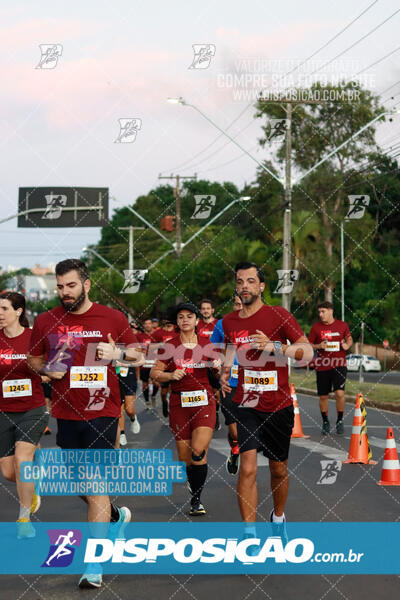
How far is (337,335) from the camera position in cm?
1424

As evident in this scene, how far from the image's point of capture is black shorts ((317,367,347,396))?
14266 millimetres

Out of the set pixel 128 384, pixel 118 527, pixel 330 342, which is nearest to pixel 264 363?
pixel 118 527

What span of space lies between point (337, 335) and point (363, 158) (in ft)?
132

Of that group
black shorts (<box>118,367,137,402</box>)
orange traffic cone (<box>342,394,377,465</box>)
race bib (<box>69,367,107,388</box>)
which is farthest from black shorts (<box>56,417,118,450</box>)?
black shorts (<box>118,367,137,402</box>)

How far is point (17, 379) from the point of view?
7484 millimetres

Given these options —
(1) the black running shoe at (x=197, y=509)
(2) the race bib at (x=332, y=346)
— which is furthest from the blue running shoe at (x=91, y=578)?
(2) the race bib at (x=332, y=346)

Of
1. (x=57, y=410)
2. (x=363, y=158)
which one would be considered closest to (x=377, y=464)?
(x=57, y=410)

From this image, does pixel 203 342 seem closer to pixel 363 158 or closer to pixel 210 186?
pixel 363 158

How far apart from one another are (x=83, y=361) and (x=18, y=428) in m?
1.59

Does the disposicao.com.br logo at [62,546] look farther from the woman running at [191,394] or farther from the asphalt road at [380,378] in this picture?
the asphalt road at [380,378]

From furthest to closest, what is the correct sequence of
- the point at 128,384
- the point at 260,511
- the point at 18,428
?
the point at 128,384
the point at 260,511
the point at 18,428

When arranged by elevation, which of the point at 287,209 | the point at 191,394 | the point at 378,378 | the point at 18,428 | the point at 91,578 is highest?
the point at 287,209

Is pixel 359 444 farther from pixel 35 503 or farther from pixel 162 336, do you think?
pixel 162 336

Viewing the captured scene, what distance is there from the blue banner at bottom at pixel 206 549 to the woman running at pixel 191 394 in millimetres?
898
